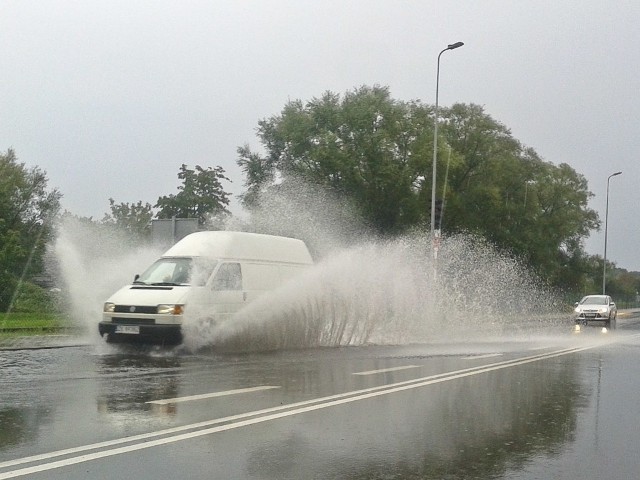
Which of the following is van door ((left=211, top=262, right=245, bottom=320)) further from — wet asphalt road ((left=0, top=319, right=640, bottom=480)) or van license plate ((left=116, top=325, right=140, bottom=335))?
van license plate ((left=116, top=325, right=140, bottom=335))

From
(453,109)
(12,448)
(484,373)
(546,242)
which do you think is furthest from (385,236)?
(12,448)

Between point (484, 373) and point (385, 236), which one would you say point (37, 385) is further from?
point (385, 236)

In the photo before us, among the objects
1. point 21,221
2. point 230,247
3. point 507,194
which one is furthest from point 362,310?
point 507,194

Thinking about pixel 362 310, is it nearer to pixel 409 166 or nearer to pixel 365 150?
pixel 365 150

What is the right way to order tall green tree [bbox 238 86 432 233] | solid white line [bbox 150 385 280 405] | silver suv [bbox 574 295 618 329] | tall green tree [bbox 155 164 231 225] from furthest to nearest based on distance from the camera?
tall green tree [bbox 155 164 231 225], tall green tree [bbox 238 86 432 233], silver suv [bbox 574 295 618 329], solid white line [bbox 150 385 280 405]

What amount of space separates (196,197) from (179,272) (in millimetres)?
75307

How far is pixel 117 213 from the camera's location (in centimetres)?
8031

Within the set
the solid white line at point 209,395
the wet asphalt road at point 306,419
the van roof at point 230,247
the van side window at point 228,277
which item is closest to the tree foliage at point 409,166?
the van roof at point 230,247

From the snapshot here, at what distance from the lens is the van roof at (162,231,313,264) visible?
17.1 metres

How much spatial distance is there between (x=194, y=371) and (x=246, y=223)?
2161cm

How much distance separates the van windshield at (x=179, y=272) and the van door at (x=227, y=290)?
0.25 metres

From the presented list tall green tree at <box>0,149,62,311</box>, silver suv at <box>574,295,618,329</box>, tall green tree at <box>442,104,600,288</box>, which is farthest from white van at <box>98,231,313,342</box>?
tall green tree at <box>442,104,600,288</box>

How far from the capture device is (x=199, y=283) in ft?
52.8

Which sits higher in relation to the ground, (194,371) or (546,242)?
(546,242)
